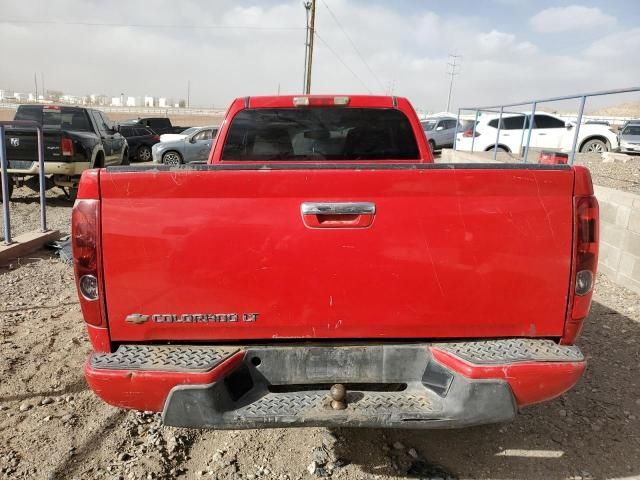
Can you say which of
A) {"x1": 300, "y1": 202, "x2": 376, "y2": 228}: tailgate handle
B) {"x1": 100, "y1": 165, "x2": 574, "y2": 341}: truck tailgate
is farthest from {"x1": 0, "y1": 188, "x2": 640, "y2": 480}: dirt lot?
{"x1": 300, "y1": 202, "x2": 376, "y2": 228}: tailgate handle

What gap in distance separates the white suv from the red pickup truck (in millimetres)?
14235

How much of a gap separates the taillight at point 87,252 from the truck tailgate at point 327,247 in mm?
45

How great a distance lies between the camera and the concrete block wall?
17.7 ft

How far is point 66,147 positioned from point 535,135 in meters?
13.5

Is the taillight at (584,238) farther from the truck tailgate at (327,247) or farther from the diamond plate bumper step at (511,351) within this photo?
the diamond plate bumper step at (511,351)

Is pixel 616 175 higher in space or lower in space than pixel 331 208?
lower

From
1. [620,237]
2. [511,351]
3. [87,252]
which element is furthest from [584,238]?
[620,237]

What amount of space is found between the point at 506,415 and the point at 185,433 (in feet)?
6.15

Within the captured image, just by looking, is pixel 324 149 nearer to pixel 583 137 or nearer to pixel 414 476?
pixel 414 476

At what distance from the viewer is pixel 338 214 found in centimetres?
218

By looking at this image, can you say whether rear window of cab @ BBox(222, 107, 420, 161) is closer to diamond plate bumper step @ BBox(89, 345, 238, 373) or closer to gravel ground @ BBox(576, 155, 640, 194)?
diamond plate bumper step @ BBox(89, 345, 238, 373)

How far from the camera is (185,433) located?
9.77ft


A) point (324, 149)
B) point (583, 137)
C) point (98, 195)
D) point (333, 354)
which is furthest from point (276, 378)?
point (583, 137)

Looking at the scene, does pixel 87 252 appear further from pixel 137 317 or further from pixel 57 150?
pixel 57 150
